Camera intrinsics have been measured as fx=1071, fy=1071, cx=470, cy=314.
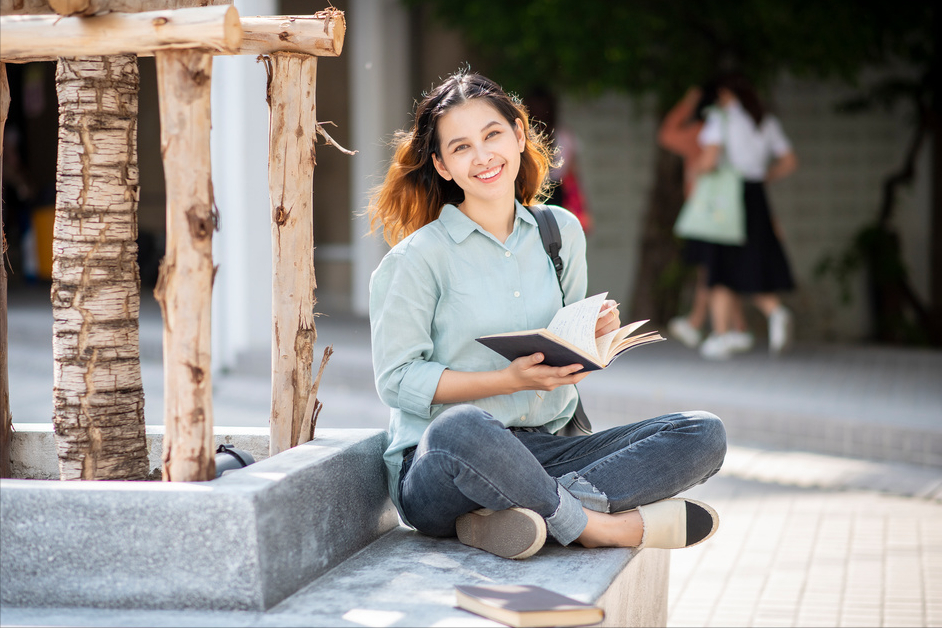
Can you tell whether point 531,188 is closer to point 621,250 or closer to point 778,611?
point 778,611

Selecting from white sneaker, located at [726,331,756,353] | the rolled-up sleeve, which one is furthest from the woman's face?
white sneaker, located at [726,331,756,353]

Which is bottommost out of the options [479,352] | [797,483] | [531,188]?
[797,483]

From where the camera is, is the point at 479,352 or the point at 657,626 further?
the point at 657,626

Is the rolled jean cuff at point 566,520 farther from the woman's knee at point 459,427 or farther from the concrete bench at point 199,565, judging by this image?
the woman's knee at point 459,427

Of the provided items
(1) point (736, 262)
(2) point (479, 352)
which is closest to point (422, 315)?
(2) point (479, 352)

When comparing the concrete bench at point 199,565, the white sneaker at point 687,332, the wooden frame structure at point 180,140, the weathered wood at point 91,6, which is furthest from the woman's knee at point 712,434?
the white sneaker at point 687,332

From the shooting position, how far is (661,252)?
372 inches

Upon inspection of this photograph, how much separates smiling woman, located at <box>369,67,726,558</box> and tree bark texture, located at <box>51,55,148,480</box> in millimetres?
682

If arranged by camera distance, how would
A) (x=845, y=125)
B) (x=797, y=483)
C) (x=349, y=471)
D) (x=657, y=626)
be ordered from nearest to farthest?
(x=349, y=471) < (x=657, y=626) < (x=797, y=483) < (x=845, y=125)

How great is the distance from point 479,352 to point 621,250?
7.57 m

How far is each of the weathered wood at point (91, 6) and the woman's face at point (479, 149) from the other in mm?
749

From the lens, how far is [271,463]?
8.34ft

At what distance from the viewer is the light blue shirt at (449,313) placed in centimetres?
282

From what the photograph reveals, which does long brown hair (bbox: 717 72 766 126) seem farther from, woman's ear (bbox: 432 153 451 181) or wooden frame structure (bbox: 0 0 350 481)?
wooden frame structure (bbox: 0 0 350 481)
